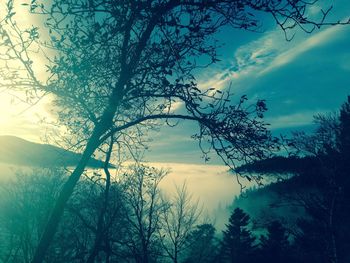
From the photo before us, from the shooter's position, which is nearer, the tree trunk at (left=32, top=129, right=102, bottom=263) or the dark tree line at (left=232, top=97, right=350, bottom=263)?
the tree trunk at (left=32, top=129, right=102, bottom=263)

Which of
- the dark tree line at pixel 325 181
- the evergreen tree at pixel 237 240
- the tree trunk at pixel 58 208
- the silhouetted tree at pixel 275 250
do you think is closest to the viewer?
the tree trunk at pixel 58 208

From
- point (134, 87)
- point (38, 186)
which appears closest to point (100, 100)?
point (134, 87)

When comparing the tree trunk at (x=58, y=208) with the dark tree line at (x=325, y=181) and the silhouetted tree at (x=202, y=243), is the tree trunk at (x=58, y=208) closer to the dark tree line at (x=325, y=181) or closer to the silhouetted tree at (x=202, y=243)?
the dark tree line at (x=325, y=181)

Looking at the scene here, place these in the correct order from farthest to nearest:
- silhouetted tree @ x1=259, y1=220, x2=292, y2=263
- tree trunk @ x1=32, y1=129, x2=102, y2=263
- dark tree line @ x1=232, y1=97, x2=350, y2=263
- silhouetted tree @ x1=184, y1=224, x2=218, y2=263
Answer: silhouetted tree @ x1=184, y1=224, x2=218, y2=263, silhouetted tree @ x1=259, y1=220, x2=292, y2=263, dark tree line @ x1=232, y1=97, x2=350, y2=263, tree trunk @ x1=32, y1=129, x2=102, y2=263

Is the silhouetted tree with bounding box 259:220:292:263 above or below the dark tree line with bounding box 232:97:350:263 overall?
below

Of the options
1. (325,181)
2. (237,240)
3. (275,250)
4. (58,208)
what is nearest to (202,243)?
(237,240)

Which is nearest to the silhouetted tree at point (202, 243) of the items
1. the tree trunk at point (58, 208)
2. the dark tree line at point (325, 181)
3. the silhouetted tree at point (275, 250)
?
the silhouetted tree at point (275, 250)

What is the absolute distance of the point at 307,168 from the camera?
62.4ft

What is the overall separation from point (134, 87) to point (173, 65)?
1.11m

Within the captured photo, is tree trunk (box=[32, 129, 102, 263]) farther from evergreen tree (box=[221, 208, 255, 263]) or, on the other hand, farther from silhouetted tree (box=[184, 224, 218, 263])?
evergreen tree (box=[221, 208, 255, 263])

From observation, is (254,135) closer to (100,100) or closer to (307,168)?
(100,100)

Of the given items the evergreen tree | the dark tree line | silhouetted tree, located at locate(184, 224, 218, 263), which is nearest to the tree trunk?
the dark tree line

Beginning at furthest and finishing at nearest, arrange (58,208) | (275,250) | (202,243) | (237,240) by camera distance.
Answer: (237,240) < (202,243) < (275,250) < (58,208)

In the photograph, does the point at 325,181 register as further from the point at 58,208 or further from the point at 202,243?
the point at 202,243
